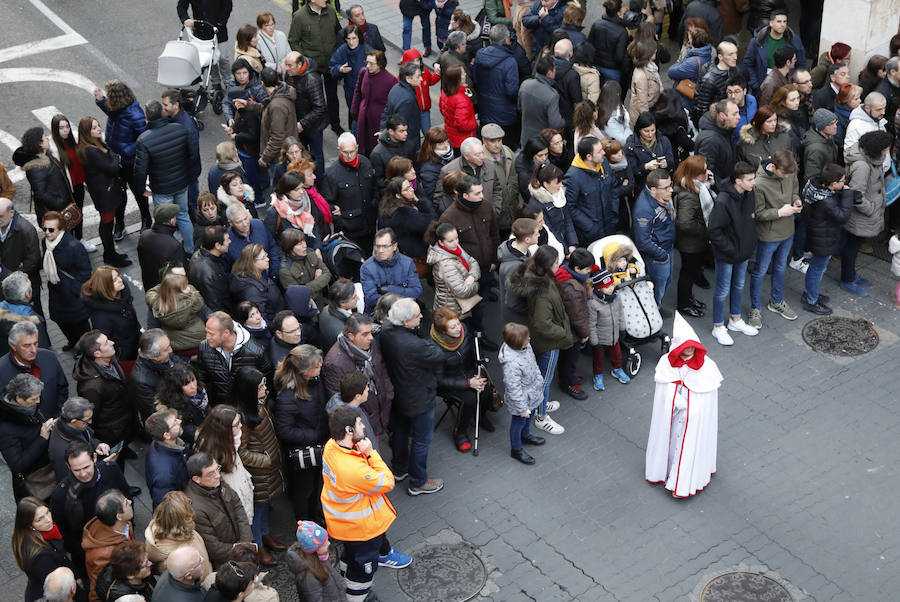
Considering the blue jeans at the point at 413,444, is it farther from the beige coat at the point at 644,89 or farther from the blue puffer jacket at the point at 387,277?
the beige coat at the point at 644,89

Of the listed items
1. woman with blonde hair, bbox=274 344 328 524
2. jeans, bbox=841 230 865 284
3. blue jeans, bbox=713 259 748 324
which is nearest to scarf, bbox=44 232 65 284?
woman with blonde hair, bbox=274 344 328 524

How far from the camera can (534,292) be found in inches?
416

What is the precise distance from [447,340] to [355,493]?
1.90 metres

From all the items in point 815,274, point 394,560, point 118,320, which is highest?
point 118,320

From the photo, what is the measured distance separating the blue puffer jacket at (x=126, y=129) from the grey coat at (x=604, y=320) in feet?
19.0

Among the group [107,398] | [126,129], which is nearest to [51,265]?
[107,398]

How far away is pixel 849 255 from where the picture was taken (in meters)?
12.8

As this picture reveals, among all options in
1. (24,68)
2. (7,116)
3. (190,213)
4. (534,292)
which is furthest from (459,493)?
(24,68)

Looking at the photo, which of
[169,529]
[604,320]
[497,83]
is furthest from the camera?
[497,83]

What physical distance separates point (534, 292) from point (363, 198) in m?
2.57

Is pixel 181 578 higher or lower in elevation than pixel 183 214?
lower

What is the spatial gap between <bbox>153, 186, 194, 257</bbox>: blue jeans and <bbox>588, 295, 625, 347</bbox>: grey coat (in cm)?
490

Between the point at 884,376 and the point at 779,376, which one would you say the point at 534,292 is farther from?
the point at 884,376

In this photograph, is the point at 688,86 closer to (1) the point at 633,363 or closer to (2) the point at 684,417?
(1) the point at 633,363
